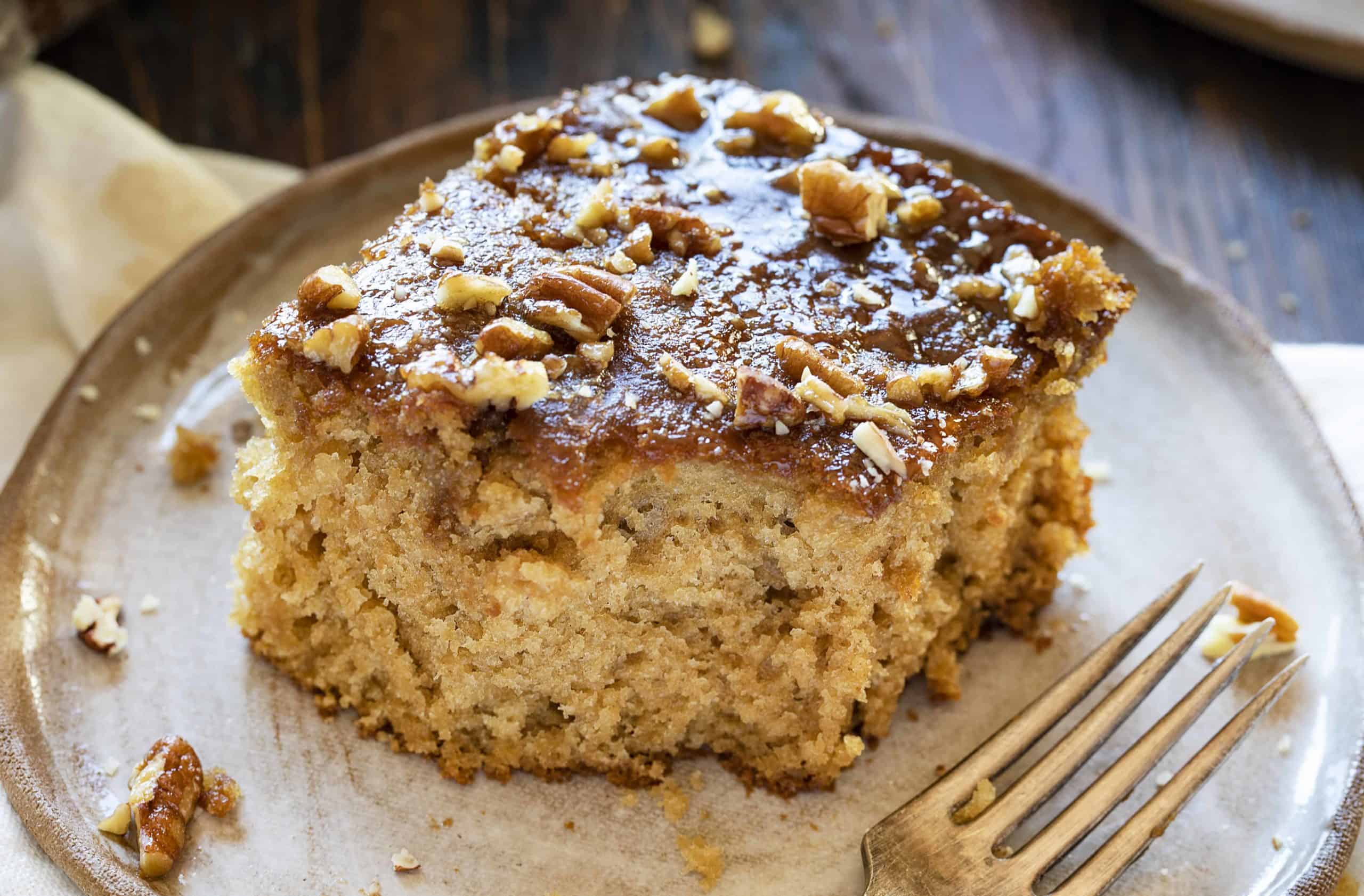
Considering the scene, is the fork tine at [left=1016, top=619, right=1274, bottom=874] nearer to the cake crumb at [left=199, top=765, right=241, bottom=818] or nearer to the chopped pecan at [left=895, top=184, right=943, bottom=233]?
the chopped pecan at [left=895, top=184, right=943, bottom=233]

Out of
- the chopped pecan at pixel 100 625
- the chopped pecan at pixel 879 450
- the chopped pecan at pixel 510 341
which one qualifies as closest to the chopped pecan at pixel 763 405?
the chopped pecan at pixel 879 450

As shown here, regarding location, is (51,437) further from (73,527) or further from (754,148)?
(754,148)

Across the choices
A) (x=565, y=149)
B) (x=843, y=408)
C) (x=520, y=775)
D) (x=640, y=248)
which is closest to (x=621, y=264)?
(x=640, y=248)

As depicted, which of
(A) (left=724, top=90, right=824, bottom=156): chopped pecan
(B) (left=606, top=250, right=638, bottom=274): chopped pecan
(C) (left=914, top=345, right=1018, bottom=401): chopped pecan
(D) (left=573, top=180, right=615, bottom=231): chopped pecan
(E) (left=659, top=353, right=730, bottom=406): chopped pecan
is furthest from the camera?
(A) (left=724, top=90, right=824, bottom=156): chopped pecan

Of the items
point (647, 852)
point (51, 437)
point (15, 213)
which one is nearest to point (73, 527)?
point (51, 437)

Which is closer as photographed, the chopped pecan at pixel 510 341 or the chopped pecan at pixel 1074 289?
the chopped pecan at pixel 510 341

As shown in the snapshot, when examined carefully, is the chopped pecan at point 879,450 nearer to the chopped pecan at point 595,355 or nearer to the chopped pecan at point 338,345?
the chopped pecan at point 595,355

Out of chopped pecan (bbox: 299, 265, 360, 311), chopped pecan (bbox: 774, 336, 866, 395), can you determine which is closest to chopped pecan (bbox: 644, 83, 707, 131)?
chopped pecan (bbox: 774, 336, 866, 395)
